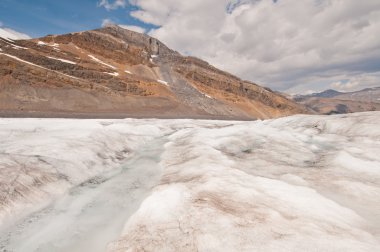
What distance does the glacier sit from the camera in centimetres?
678

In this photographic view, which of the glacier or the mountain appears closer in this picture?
the glacier

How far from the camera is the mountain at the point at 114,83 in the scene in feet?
167

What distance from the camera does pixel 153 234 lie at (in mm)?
7016

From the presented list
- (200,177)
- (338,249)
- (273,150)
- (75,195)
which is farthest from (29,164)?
(273,150)

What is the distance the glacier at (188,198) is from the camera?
6.78 metres

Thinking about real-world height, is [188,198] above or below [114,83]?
below

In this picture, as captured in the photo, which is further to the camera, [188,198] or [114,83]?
[114,83]

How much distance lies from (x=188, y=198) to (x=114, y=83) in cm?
6350

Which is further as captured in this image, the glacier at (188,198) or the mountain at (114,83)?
the mountain at (114,83)

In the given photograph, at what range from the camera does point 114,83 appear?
6831cm

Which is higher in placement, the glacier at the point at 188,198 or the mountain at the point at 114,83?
the mountain at the point at 114,83

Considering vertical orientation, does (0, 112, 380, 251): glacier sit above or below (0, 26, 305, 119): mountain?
below

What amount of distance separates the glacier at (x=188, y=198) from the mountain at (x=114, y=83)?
31.5 metres

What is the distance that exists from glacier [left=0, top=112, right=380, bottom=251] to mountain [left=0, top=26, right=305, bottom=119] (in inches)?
1241
